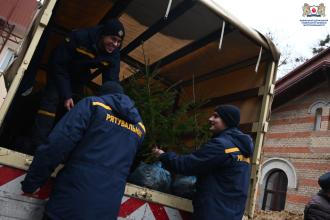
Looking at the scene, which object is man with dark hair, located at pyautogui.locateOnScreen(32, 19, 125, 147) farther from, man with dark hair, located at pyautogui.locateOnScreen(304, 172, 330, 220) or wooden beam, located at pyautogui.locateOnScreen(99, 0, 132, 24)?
man with dark hair, located at pyautogui.locateOnScreen(304, 172, 330, 220)

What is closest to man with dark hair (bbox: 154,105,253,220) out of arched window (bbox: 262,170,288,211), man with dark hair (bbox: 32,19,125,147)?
man with dark hair (bbox: 32,19,125,147)

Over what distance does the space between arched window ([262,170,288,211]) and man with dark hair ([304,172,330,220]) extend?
9.37 metres

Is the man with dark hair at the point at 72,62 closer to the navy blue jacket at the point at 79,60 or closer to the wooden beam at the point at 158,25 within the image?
the navy blue jacket at the point at 79,60

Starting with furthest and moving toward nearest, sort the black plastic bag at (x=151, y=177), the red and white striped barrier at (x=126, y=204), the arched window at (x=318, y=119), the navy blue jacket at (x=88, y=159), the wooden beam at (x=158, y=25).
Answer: the arched window at (x=318, y=119) → the wooden beam at (x=158, y=25) → the black plastic bag at (x=151, y=177) → the red and white striped barrier at (x=126, y=204) → the navy blue jacket at (x=88, y=159)

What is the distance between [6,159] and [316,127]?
1235cm

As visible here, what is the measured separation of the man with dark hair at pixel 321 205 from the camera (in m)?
Result: 4.11

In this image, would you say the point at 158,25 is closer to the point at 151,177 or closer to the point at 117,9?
the point at 117,9

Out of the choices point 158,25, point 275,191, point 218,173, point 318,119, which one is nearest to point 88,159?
point 218,173

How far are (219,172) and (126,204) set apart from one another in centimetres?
86

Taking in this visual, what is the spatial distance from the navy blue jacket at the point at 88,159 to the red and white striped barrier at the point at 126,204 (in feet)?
0.63

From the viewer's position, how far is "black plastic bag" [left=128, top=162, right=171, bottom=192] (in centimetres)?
308

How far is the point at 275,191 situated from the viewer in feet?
44.6

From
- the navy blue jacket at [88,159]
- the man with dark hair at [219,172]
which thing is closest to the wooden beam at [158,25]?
the man with dark hair at [219,172]

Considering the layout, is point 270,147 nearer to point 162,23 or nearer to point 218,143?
point 162,23
